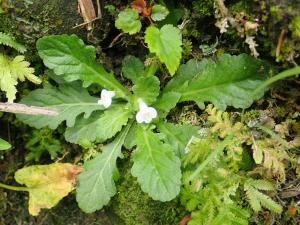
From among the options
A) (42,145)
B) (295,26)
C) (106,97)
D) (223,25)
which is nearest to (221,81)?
(223,25)

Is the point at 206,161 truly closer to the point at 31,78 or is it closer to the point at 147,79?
the point at 147,79

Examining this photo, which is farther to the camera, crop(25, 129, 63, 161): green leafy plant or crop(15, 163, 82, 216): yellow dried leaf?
crop(25, 129, 63, 161): green leafy plant

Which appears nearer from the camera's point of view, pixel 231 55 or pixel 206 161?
pixel 206 161

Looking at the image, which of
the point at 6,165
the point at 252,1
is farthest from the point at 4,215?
the point at 252,1

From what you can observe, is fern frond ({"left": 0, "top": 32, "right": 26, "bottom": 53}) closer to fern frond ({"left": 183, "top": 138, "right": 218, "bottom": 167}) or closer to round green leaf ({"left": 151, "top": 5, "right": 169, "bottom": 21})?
round green leaf ({"left": 151, "top": 5, "right": 169, "bottom": 21})

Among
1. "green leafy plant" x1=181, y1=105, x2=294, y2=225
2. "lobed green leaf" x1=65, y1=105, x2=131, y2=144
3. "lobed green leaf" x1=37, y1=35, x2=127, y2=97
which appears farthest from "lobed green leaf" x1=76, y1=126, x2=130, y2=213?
"green leafy plant" x1=181, y1=105, x2=294, y2=225

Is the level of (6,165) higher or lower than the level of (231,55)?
lower

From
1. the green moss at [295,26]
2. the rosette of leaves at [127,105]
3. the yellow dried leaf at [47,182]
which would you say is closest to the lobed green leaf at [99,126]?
the rosette of leaves at [127,105]
